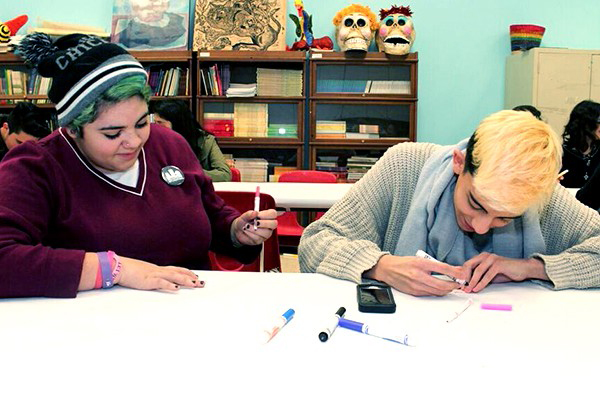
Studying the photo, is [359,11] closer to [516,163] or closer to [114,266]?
[516,163]

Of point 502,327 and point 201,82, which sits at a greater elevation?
point 201,82

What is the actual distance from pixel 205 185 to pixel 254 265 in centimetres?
73

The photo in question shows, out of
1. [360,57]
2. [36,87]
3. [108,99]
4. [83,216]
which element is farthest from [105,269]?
[36,87]

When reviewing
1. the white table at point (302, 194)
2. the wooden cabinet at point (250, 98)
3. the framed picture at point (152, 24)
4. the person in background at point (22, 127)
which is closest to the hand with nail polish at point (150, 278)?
the white table at point (302, 194)

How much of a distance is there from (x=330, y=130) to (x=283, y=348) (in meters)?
4.48

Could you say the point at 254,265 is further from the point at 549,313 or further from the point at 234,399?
the point at 234,399

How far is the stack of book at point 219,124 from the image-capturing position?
5.33m

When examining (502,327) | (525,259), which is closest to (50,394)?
(502,327)

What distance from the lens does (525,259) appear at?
143 centimetres

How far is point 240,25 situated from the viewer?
17.5 feet

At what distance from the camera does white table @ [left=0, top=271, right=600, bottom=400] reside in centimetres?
85

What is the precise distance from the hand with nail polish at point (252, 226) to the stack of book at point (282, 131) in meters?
3.70

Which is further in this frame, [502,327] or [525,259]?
[525,259]

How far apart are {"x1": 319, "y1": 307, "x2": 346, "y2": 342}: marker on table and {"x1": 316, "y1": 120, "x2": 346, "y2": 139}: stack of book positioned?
427 centimetres
